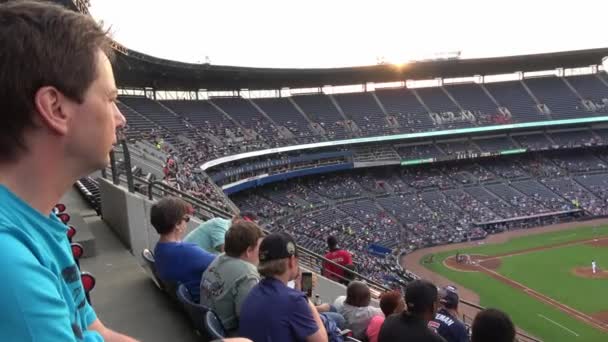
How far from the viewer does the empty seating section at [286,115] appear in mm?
45719

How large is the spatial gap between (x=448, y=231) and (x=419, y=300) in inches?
1408

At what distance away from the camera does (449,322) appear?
471cm

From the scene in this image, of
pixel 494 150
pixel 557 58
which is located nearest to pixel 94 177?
pixel 494 150

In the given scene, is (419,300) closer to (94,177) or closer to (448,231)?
(94,177)

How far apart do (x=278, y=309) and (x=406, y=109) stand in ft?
171

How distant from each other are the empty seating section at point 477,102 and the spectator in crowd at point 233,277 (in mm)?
52555

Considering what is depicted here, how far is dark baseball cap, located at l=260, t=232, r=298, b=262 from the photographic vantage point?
10.5ft

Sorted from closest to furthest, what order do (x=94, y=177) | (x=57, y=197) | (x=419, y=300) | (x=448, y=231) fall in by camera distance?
(x=57, y=197) → (x=419, y=300) → (x=94, y=177) → (x=448, y=231)

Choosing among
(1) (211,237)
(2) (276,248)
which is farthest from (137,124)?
(2) (276,248)

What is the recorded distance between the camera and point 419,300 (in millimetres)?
3941

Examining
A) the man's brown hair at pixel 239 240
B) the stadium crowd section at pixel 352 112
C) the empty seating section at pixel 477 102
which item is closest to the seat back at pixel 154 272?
the man's brown hair at pixel 239 240

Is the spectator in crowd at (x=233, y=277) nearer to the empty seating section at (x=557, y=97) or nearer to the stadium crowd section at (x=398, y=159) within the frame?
the stadium crowd section at (x=398, y=159)

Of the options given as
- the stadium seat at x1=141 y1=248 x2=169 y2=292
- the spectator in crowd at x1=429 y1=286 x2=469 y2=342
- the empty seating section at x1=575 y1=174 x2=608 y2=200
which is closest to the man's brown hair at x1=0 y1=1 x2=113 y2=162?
the stadium seat at x1=141 y1=248 x2=169 y2=292

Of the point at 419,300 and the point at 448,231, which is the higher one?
the point at 419,300
